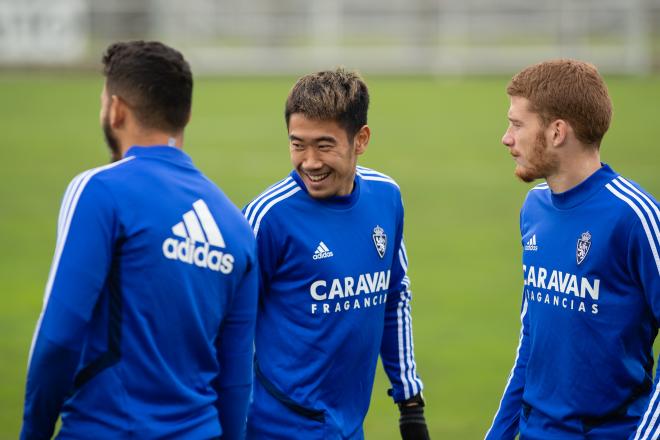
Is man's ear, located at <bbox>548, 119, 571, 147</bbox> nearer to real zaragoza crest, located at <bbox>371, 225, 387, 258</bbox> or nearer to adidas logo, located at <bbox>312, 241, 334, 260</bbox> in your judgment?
real zaragoza crest, located at <bbox>371, 225, 387, 258</bbox>

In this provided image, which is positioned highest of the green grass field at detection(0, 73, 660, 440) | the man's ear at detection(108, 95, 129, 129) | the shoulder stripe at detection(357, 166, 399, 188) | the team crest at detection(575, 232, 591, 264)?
the man's ear at detection(108, 95, 129, 129)

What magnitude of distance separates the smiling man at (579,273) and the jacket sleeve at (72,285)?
5.70 feet

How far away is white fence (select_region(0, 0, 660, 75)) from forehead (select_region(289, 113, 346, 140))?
28.0 meters

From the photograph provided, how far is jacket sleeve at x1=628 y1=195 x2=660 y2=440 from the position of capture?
3.68 meters

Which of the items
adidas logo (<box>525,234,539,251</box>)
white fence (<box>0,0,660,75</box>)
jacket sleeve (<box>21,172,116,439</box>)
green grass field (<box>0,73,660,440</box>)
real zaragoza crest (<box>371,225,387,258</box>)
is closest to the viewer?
jacket sleeve (<box>21,172,116,439</box>)

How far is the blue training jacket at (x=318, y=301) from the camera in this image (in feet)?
13.8

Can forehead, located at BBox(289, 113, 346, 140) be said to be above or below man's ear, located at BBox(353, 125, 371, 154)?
above

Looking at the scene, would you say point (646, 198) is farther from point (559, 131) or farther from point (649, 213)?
point (559, 131)

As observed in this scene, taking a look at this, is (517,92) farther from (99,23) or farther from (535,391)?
(99,23)

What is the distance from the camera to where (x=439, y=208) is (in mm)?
15422

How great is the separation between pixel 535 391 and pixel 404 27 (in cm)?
3337

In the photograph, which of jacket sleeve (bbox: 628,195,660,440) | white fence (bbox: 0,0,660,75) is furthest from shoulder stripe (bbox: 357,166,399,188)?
white fence (bbox: 0,0,660,75)

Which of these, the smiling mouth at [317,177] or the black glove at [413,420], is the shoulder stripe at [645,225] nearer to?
the smiling mouth at [317,177]

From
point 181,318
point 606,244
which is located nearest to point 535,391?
point 606,244
